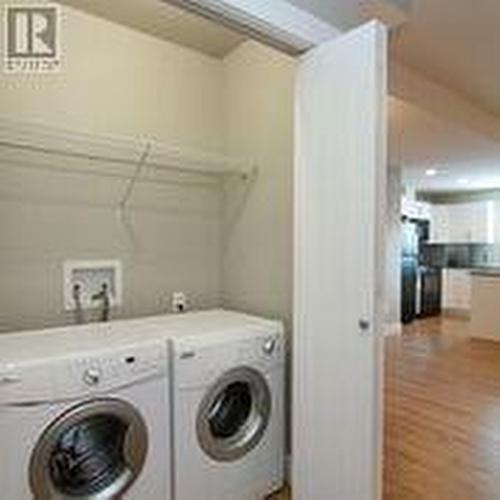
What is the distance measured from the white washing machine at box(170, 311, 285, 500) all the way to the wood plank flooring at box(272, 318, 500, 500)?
29 centimetres

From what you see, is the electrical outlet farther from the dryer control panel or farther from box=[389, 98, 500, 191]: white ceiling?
box=[389, 98, 500, 191]: white ceiling

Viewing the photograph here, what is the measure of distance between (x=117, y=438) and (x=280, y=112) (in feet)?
5.62

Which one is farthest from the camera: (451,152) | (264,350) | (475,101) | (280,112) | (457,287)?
(457,287)

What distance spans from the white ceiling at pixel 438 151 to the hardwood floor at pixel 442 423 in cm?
219

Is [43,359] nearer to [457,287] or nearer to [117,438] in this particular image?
[117,438]

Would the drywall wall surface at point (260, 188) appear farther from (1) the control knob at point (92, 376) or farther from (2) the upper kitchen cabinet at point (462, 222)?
(2) the upper kitchen cabinet at point (462, 222)

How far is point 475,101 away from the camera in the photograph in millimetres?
4000

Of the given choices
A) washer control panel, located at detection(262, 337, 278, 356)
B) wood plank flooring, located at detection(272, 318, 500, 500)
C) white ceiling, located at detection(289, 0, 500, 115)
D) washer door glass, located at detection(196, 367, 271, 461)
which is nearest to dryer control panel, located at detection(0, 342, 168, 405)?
washer door glass, located at detection(196, 367, 271, 461)

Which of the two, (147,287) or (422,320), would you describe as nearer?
(147,287)

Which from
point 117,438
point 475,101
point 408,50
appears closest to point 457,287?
point 475,101

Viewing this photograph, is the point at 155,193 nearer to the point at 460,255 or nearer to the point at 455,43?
the point at 455,43

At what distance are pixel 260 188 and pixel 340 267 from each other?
941 millimetres

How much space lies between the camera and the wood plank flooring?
7.48ft

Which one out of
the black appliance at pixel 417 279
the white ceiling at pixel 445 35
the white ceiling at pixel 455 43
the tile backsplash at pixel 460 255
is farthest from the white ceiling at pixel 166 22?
the tile backsplash at pixel 460 255
